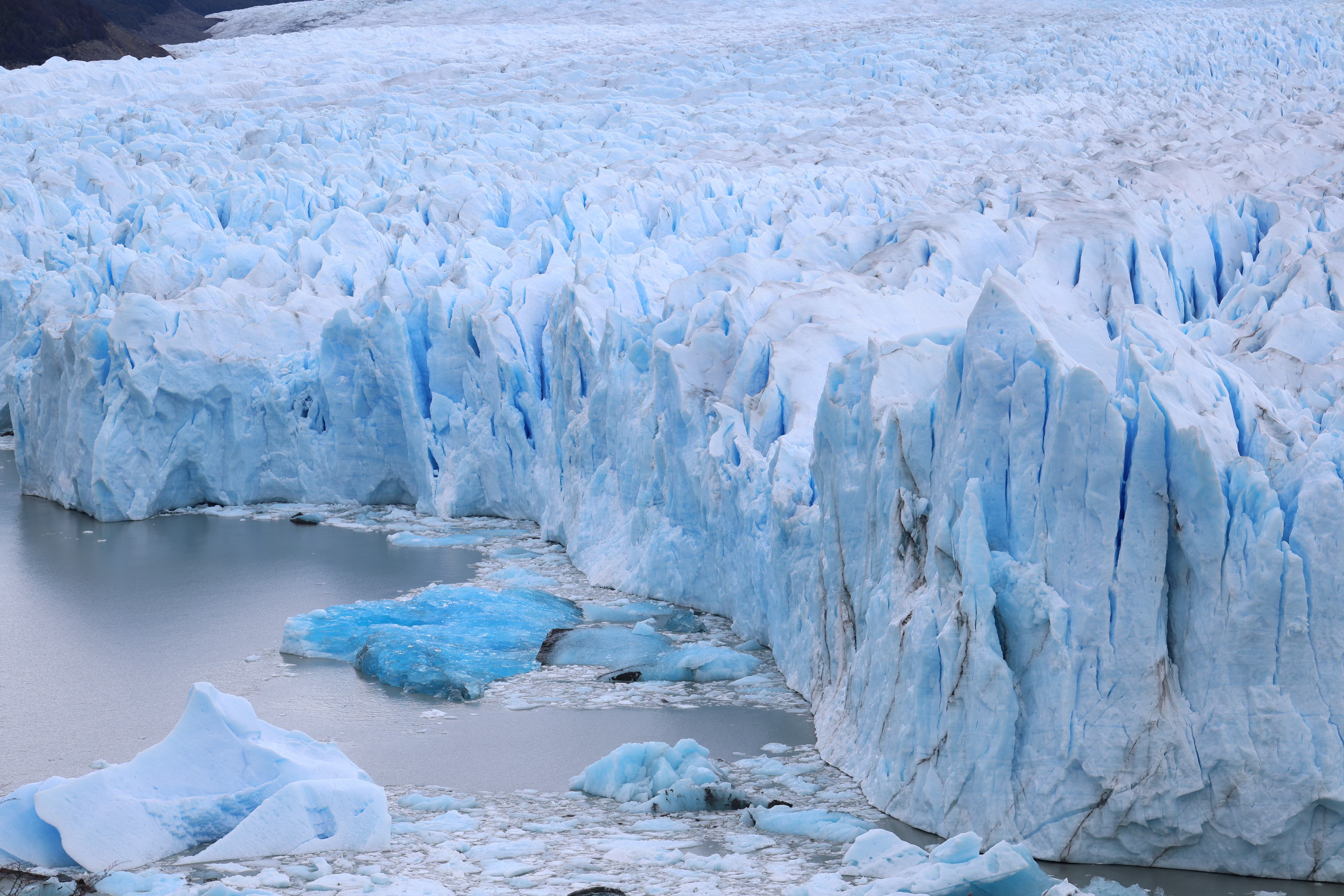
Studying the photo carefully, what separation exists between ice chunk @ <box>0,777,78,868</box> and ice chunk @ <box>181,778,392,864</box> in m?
0.36

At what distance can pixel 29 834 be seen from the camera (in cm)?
384

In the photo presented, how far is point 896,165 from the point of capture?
11.9 meters

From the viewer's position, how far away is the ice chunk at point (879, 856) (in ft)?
11.7

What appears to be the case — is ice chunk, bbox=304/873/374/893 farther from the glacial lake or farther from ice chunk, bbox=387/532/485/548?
ice chunk, bbox=387/532/485/548

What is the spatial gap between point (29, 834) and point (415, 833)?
105 cm

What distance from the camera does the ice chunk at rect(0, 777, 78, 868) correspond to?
3793 millimetres

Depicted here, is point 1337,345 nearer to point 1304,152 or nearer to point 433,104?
point 1304,152

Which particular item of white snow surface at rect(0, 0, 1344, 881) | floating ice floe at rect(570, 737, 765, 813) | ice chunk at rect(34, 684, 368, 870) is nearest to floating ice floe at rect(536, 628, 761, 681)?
white snow surface at rect(0, 0, 1344, 881)

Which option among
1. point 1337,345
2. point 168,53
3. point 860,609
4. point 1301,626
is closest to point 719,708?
point 860,609

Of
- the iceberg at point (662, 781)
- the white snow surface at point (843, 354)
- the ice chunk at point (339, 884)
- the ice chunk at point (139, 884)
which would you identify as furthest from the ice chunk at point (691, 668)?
the ice chunk at point (139, 884)

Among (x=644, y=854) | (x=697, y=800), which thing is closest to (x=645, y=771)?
(x=697, y=800)

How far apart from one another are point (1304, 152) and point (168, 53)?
19680 mm

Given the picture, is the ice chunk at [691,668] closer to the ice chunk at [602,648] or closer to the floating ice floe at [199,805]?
the ice chunk at [602,648]

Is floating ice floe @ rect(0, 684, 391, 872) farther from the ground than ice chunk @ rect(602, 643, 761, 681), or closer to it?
farther from the ground
